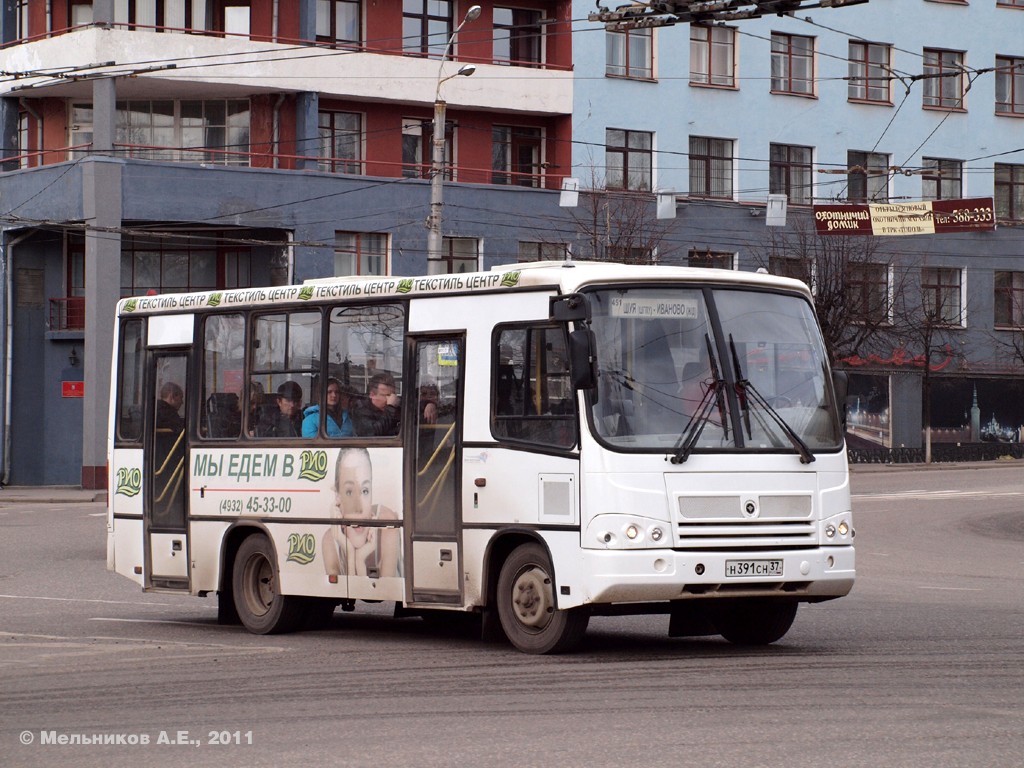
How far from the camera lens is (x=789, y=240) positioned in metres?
55.3

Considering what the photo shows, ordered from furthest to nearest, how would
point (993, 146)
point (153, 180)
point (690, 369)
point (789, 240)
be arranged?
1. point (993, 146)
2. point (789, 240)
3. point (153, 180)
4. point (690, 369)

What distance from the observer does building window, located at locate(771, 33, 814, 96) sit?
5566cm

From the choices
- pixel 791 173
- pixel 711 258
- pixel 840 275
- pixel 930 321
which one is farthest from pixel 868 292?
pixel 711 258

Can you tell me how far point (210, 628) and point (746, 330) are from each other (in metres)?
5.73

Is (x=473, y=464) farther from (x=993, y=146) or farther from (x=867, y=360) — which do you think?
(x=993, y=146)

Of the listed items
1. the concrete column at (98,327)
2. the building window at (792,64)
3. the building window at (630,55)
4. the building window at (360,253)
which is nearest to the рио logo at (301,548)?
the concrete column at (98,327)

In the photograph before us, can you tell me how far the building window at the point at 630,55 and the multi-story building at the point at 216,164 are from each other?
2.72 metres

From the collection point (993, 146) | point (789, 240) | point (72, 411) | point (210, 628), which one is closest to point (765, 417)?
point (210, 628)

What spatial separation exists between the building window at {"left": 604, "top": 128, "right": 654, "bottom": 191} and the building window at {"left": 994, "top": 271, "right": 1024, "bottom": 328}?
46.4 feet

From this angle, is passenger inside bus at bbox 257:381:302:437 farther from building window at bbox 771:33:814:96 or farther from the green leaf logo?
building window at bbox 771:33:814:96

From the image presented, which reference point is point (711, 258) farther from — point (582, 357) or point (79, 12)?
point (582, 357)

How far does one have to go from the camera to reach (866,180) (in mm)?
57125

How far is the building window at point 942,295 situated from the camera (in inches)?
2296

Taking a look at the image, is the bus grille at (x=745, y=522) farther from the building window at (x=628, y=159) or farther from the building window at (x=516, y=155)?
the building window at (x=628, y=159)
